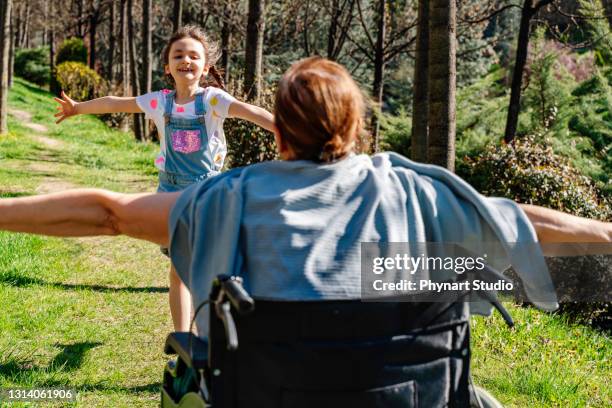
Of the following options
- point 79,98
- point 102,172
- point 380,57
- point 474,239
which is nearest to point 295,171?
point 474,239

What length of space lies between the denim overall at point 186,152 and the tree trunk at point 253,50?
6193mm

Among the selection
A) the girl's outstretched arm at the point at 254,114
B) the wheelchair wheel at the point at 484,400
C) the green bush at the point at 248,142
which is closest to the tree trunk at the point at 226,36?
the green bush at the point at 248,142

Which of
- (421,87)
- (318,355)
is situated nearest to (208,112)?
(318,355)

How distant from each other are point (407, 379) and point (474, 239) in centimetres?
42

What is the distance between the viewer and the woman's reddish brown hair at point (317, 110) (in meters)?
1.93

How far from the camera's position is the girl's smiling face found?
14.3ft

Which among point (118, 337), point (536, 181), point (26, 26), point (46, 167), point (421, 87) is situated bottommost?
point (118, 337)

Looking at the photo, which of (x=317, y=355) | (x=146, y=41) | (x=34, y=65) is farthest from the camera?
(x=34, y=65)

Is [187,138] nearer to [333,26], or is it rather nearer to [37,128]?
[37,128]

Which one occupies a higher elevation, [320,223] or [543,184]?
[320,223]

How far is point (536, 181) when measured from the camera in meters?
8.11

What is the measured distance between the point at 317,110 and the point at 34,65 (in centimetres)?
4253

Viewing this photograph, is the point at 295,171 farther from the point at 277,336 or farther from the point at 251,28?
the point at 251,28

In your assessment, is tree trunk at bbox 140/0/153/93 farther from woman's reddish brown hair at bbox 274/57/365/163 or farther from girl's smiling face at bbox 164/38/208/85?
woman's reddish brown hair at bbox 274/57/365/163
